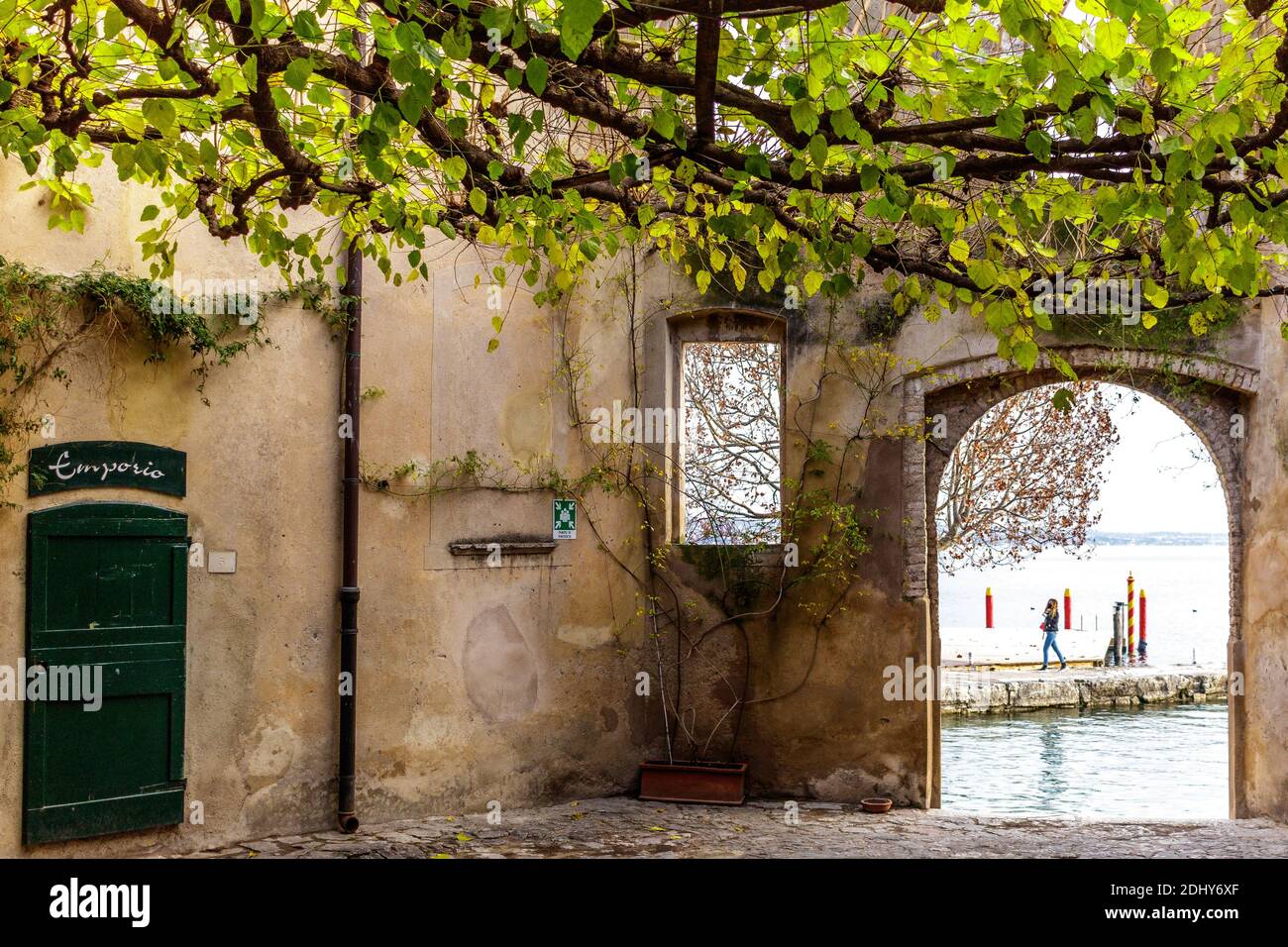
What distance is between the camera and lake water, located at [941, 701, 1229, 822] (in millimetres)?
10180

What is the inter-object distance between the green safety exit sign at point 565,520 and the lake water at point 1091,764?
12.1 feet

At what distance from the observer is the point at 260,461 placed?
7266mm

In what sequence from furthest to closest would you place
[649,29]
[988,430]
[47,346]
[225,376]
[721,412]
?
[988,430], [721,412], [225,376], [47,346], [649,29]

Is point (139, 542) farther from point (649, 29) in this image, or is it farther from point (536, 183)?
point (649, 29)

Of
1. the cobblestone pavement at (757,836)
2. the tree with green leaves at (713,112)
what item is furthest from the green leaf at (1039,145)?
the cobblestone pavement at (757,836)

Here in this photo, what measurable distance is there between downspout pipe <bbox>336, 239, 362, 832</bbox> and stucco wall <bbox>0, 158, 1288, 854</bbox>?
0.09 meters

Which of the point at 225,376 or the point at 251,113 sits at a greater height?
the point at 251,113

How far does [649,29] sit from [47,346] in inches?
158

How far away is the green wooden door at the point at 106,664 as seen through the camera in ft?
20.5

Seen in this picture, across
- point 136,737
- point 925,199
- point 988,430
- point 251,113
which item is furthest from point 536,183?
point 988,430

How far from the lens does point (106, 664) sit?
Result: 256 inches
